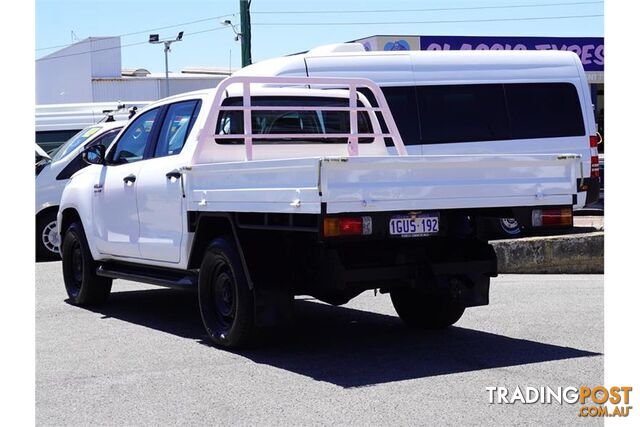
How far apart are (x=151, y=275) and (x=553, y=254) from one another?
5878mm

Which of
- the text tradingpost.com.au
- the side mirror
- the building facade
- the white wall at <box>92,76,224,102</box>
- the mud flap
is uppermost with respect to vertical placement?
the white wall at <box>92,76,224,102</box>

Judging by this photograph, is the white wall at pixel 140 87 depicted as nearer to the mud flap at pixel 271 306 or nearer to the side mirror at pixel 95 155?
the side mirror at pixel 95 155

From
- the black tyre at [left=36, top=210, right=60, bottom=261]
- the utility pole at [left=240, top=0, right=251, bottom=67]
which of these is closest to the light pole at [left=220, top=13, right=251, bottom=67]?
the utility pole at [left=240, top=0, right=251, bottom=67]

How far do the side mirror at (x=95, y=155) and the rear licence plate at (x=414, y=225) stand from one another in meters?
4.00

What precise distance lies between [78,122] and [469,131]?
6744 mm

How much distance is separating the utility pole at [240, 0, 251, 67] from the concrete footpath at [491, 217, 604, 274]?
1395cm

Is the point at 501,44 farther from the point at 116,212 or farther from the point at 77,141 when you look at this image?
the point at 116,212

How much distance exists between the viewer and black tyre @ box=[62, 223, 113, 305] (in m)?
10.6

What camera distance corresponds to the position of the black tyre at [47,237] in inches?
610

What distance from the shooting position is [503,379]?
7.06 meters

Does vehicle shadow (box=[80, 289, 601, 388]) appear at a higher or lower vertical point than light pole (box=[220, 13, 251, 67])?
lower

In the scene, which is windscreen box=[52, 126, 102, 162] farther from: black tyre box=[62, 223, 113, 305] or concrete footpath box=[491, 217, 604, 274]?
concrete footpath box=[491, 217, 604, 274]
